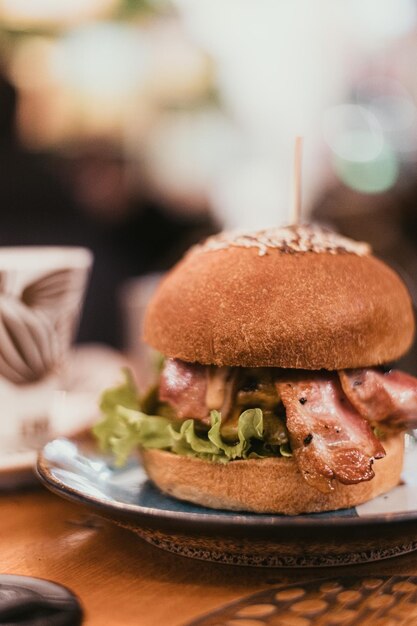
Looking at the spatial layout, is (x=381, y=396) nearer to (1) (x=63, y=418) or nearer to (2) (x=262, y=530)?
(2) (x=262, y=530)

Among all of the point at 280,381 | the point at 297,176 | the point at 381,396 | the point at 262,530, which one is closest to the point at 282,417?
the point at 280,381

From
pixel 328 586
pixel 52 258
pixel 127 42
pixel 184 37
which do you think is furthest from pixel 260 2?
pixel 328 586

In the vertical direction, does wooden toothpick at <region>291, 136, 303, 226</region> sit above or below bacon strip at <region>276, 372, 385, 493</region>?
above

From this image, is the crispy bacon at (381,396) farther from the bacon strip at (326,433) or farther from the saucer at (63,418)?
the saucer at (63,418)

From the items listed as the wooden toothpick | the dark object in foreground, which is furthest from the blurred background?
the dark object in foreground

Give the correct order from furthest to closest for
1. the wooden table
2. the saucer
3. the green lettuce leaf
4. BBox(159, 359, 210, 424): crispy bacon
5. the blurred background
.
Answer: the blurred background
the saucer
BBox(159, 359, 210, 424): crispy bacon
the green lettuce leaf
the wooden table

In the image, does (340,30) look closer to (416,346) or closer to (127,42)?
(127,42)

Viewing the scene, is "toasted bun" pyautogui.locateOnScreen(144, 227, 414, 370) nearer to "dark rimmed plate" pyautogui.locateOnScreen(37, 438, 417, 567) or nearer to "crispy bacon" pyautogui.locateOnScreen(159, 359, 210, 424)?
"crispy bacon" pyautogui.locateOnScreen(159, 359, 210, 424)
